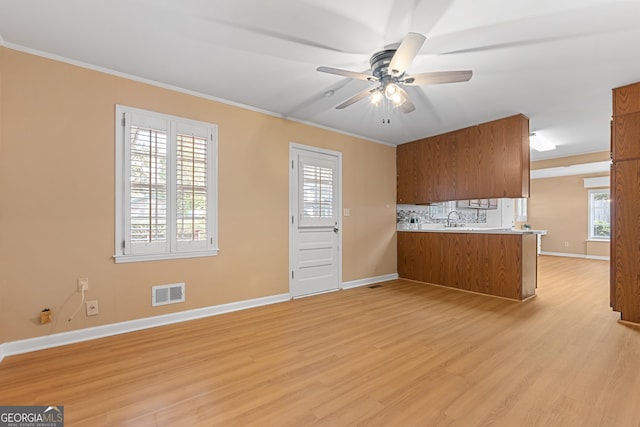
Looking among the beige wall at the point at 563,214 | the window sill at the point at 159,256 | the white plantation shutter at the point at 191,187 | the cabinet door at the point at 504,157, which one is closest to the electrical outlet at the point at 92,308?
the window sill at the point at 159,256

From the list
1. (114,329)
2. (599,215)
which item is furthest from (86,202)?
(599,215)

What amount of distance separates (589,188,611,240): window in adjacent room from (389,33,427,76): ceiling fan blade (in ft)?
28.0

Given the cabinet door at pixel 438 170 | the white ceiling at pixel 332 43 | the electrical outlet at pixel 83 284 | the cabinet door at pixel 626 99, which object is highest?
the white ceiling at pixel 332 43

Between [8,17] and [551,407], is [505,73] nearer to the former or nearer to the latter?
[551,407]

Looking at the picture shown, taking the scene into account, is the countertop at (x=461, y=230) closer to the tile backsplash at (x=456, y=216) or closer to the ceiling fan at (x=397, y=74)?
the tile backsplash at (x=456, y=216)

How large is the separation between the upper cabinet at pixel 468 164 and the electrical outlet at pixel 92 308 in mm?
4668

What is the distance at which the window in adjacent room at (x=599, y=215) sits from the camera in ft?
24.5

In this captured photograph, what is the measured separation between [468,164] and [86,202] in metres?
4.83

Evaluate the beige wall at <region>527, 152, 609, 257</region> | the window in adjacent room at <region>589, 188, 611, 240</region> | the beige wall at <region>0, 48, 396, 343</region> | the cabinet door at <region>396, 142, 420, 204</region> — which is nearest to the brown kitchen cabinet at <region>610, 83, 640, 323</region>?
the cabinet door at <region>396, 142, 420, 204</region>

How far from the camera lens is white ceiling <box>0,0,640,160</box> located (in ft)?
6.40

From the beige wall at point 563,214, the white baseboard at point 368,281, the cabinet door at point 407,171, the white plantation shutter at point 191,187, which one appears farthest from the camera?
the beige wall at point 563,214

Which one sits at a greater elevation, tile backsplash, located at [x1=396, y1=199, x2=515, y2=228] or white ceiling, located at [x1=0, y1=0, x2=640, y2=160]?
white ceiling, located at [x1=0, y1=0, x2=640, y2=160]

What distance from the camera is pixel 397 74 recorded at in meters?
2.30

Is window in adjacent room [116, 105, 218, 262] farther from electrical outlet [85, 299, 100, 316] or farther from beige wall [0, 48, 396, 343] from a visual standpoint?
electrical outlet [85, 299, 100, 316]
